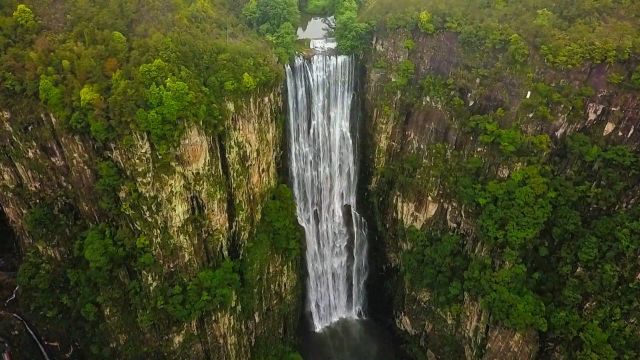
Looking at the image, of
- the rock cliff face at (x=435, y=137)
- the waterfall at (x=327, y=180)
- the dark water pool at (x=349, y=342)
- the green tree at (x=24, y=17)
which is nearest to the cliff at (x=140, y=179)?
the green tree at (x=24, y=17)

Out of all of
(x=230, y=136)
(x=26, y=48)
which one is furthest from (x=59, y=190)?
(x=230, y=136)

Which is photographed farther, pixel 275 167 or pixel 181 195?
pixel 275 167

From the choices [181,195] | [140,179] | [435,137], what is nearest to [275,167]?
[181,195]

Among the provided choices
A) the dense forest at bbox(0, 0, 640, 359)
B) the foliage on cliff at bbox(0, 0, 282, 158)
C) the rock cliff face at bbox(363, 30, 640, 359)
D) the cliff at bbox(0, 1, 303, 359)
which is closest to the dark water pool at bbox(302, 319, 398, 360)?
the rock cliff face at bbox(363, 30, 640, 359)

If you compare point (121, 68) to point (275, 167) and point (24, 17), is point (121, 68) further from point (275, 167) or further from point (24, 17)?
point (275, 167)

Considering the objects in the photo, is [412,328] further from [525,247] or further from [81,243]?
[81,243]

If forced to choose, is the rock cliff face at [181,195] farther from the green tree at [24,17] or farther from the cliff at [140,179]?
the green tree at [24,17]
